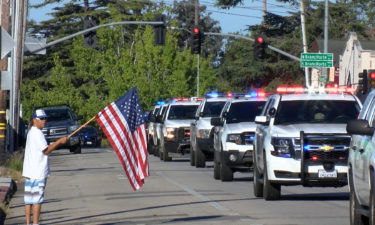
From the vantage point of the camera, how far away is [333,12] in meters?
92.8

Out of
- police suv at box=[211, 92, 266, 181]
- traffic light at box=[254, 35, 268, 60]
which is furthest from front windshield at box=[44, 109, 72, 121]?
police suv at box=[211, 92, 266, 181]

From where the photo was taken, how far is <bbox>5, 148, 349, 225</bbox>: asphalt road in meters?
17.3

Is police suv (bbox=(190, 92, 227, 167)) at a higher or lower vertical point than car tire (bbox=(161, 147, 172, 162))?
higher

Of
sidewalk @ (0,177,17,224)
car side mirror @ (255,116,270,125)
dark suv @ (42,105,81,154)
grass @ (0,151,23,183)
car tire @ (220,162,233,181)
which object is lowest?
dark suv @ (42,105,81,154)

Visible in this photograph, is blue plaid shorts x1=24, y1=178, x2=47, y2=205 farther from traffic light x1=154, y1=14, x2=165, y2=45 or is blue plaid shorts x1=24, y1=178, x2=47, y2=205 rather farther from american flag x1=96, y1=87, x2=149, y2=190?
traffic light x1=154, y1=14, x2=165, y2=45

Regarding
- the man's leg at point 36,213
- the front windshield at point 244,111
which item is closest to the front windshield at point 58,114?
the front windshield at point 244,111

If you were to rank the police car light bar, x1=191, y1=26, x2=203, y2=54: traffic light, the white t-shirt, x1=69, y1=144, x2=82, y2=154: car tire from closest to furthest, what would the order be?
the white t-shirt, the police car light bar, x1=191, y1=26, x2=203, y2=54: traffic light, x1=69, y1=144, x2=82, y2=154: car tire

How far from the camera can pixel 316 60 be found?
146ft

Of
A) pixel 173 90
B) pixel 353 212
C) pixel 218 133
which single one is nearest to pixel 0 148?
pixel 218 133

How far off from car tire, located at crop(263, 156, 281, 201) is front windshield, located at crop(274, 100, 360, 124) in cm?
107

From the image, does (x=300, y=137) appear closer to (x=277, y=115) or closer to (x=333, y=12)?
(x=277, y=115)

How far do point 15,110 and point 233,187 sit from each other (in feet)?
52.5

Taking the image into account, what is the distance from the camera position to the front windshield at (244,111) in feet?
91.9

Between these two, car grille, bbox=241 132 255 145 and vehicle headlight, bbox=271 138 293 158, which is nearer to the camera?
vehicle headlight, bbox=271 138 293 158
